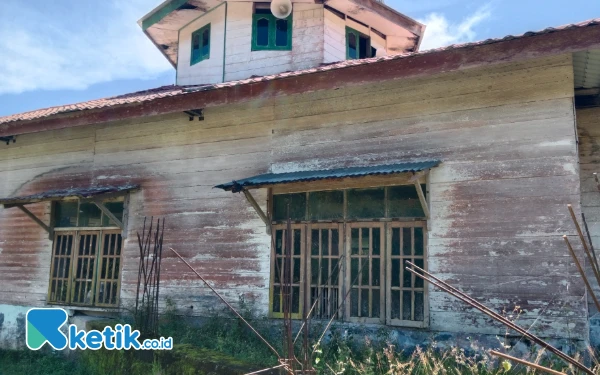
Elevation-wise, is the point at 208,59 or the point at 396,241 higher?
the point at 208,59

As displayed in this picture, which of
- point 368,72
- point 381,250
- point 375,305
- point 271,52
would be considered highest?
point 271,52

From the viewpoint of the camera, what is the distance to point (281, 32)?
33.2 ft

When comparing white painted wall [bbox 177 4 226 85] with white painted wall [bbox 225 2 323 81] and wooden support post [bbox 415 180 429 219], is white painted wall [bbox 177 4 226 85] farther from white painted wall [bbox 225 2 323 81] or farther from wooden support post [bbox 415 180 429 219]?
wooden support post [bbox 415 180 429 219]

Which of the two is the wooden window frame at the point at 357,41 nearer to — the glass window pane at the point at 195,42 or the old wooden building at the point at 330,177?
the old wooden building at the point at 330,177

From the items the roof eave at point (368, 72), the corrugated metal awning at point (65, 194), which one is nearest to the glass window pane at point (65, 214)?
the corrugated metal awning at point (65, 194)

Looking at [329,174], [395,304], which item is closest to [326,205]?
[329,174]

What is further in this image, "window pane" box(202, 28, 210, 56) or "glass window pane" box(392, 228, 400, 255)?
"window pane" box(202, 28, 210, 56)

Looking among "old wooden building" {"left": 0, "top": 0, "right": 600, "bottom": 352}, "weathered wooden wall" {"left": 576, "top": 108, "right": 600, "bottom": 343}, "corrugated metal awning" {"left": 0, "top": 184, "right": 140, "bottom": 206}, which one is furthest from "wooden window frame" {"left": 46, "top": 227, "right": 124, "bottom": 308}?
"weathered wooden wall" {"left": 576, "top": 108, "right": 600, "bottom": 343}

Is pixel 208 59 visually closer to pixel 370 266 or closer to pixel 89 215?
pixel 89 215

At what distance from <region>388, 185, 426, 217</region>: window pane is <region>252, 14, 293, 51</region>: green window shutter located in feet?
14.0

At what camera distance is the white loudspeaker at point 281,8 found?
9.88 m

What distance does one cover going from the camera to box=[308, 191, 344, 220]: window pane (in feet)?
23.7

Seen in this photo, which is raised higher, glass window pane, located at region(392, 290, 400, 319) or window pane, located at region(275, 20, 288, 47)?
window pane, located at region(275, 20, 288, 47)

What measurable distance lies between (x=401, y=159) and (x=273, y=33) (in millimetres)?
4433
